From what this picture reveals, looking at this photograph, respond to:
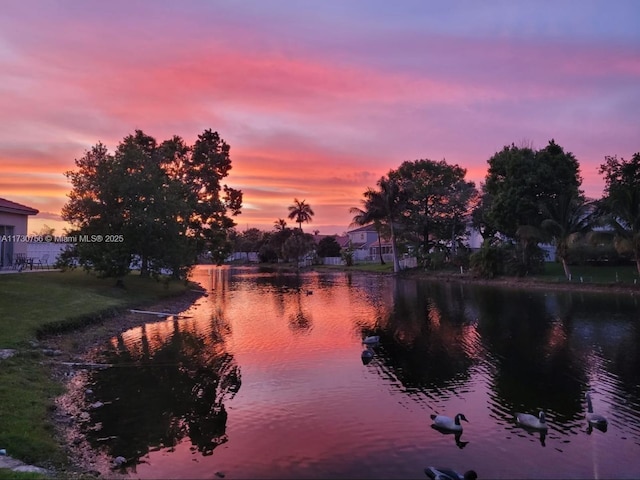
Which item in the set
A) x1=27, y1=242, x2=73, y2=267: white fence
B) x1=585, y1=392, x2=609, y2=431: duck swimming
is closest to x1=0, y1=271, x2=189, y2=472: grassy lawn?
x1=27, y1=242, x2=73, y2=267: white fence

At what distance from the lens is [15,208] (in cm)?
3753

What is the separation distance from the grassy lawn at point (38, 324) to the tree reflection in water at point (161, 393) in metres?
1.37

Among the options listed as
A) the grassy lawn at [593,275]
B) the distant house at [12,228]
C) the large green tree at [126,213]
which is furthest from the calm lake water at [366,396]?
the grassy lawn at [593,275]

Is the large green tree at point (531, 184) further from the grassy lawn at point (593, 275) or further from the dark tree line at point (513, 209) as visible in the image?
the grassy lawn at point (593, 275)

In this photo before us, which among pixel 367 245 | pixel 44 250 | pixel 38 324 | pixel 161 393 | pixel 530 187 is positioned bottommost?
pixel 161 393

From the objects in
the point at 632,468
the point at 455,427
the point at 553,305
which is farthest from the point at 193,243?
the point at 632,468

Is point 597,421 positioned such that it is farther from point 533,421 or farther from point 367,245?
point 367,245

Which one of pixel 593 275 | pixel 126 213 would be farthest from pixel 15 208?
pixel 593 275

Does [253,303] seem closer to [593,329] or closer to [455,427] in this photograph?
[593,329]

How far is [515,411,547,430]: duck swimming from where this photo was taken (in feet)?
41.7

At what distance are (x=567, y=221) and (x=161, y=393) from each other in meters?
44.8

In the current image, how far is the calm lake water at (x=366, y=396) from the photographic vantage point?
1120cm

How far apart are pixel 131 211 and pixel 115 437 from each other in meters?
26.6

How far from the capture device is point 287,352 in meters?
22.4
